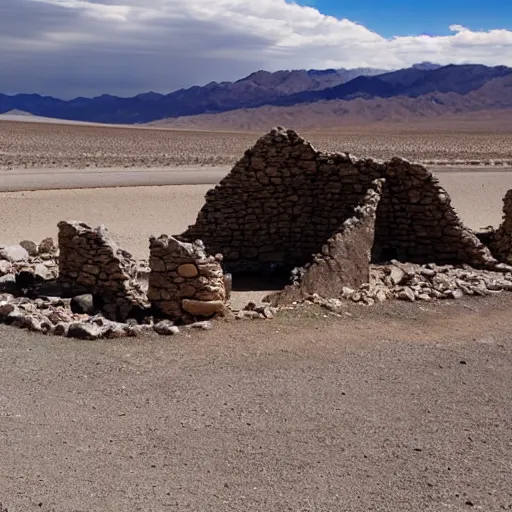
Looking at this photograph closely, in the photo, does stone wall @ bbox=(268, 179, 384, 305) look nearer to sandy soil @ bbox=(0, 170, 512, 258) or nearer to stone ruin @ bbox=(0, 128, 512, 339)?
stone ruin @ bbox=(0, 128, 512, 339)

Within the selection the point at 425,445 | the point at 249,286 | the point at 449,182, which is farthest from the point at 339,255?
the point at 449,182

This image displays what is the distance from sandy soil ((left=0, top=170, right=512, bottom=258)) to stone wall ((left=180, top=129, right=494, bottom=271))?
119 inches

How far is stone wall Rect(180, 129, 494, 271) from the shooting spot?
1354cm

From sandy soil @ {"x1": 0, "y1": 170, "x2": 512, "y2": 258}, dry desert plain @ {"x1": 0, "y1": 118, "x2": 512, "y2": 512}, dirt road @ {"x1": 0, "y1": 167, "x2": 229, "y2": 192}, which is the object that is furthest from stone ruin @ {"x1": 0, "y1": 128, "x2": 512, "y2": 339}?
dirt road @ {"x1": 0, "y1": 167, "x2": 229, "y2": 192}

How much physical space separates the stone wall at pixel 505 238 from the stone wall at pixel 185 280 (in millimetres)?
6157

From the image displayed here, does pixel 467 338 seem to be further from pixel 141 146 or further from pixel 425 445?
pixel 141 146

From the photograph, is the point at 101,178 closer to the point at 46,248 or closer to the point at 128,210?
the point at 128,210

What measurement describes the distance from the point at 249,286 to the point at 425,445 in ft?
22.4

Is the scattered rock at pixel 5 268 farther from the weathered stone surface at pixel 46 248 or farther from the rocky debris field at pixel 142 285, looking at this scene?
the weathered stone surface at pixel 46 248

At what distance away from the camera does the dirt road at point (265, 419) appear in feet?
19.1

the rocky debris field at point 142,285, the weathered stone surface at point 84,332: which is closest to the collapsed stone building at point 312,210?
the rocky debris field at point 142,285

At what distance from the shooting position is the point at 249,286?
13250mm

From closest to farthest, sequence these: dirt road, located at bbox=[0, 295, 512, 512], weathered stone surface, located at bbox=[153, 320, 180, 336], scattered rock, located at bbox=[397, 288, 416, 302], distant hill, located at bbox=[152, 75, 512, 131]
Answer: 1. dirt road, located at bbox=[0, 295, 512, 512]
2. weathered stone surface, located at bbox=[153, 320, 180, 336]
3. scattered rock, located at bbox=[397, 288, 416, 302]
4. distant hill, located at bbox=[152, 75, 512, 131]

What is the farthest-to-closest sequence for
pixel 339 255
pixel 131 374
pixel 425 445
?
pixel 339 255
pixel 131 374
pixel 425 445
